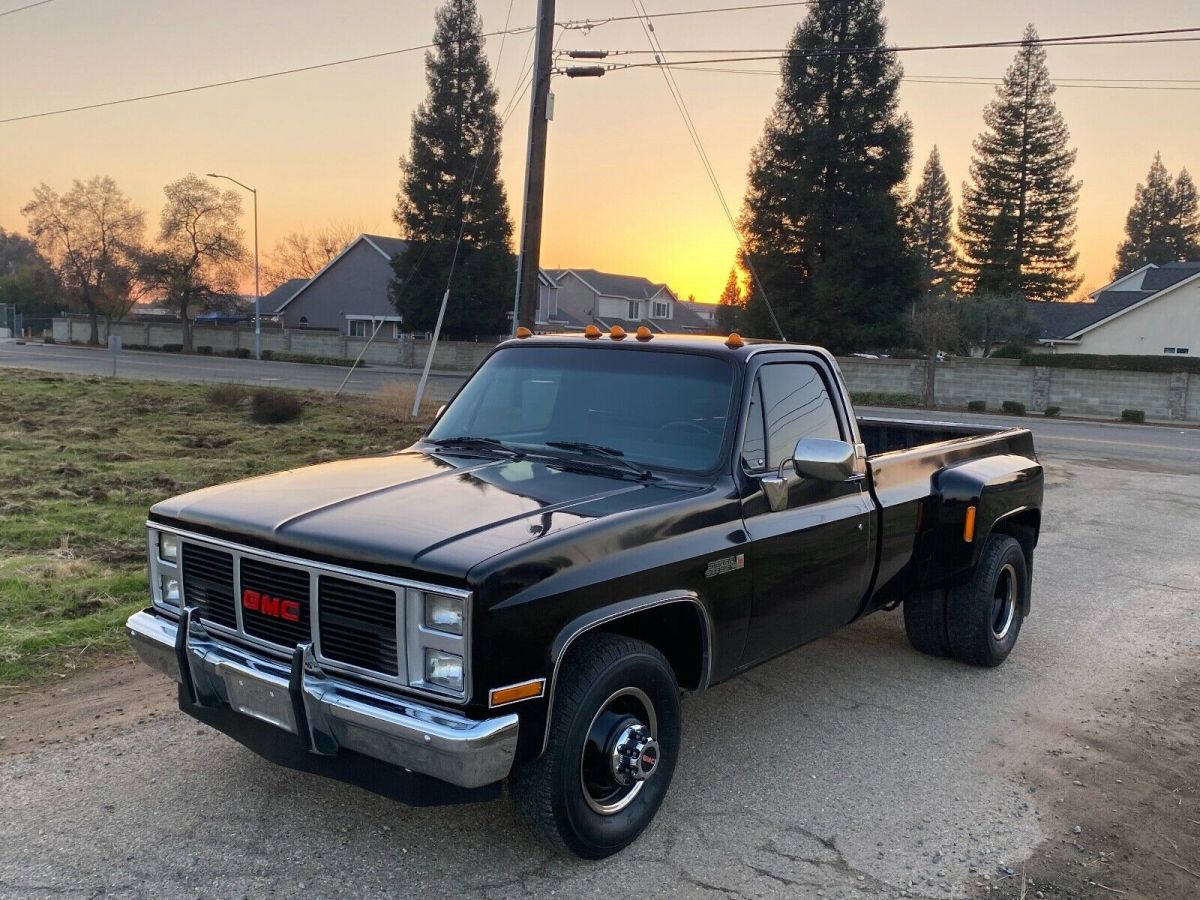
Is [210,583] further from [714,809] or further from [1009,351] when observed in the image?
[1009,351]

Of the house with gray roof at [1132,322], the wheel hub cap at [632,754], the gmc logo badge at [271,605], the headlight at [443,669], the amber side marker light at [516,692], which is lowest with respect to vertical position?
the wheel hub cap at [632,754]

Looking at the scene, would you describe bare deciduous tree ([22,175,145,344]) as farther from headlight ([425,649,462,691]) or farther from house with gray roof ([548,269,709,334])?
headlight ([425,649,462,691])

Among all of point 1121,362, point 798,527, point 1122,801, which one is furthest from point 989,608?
point 1121,362

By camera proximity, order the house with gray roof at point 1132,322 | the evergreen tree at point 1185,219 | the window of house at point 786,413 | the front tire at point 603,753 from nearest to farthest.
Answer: the front tire at point 603,753
the window of house at point 786,413
the house with gray roof at point 1132,322
the evergreen tree at point 1185,219

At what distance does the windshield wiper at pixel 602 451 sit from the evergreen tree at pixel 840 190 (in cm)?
3740

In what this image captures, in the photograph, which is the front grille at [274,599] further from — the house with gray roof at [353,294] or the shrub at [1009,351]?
the house with gray roof at [353,294]

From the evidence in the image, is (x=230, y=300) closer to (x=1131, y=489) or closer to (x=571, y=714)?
(x=1131, y=489)

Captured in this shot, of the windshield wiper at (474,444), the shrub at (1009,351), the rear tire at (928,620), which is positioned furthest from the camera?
the shrub at (1009,351)

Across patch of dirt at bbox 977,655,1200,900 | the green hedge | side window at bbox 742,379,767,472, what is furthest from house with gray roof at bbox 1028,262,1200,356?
side window at bbox 742,379,767,472

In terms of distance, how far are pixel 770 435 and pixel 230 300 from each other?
204 feet

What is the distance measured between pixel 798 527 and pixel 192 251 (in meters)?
60.3

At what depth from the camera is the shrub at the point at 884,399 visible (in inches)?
1431

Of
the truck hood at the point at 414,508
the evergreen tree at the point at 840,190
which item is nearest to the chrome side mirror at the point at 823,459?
the truck hood at the point at 414,508

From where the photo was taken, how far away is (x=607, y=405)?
4.55 meters
